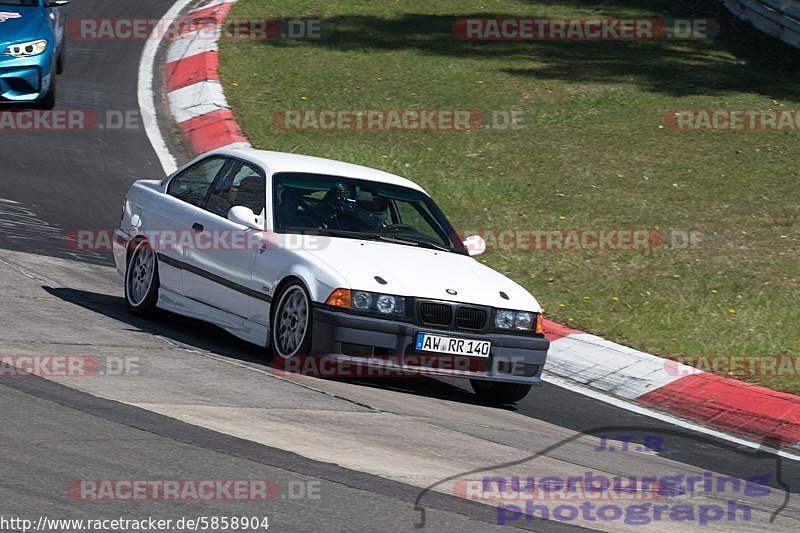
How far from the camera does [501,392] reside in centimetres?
905

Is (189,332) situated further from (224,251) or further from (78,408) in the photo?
(78,408)

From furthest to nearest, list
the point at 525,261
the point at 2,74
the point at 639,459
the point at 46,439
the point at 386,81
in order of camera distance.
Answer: the point at 386,81, the point at 2,74, the point at 525,261, the point at 639,459, the point at 46,439

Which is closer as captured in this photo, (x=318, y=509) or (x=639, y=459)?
(x=318, y=509)

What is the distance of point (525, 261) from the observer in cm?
1282

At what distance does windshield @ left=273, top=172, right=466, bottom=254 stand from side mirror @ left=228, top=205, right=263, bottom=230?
0.16 m

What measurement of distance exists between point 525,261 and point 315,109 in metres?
5.39

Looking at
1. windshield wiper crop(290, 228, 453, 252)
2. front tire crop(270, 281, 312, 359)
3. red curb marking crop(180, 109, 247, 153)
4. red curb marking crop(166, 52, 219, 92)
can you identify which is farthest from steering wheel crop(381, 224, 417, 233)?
red curb marking crop(166, 52, 219, 92)

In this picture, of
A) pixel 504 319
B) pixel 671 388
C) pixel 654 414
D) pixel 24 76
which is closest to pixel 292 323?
pixel 504 319

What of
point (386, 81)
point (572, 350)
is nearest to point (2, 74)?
point (386, 81)

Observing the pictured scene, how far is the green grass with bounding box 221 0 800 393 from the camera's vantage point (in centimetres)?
1169

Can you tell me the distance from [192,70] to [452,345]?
11.2 metres

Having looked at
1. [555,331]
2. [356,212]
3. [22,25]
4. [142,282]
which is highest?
[22,25]

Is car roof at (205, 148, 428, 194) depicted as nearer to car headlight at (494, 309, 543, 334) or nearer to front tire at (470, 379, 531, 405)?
car headlight at (494, 309, 543, 334)

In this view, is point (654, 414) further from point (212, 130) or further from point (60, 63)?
point (60, 63)
